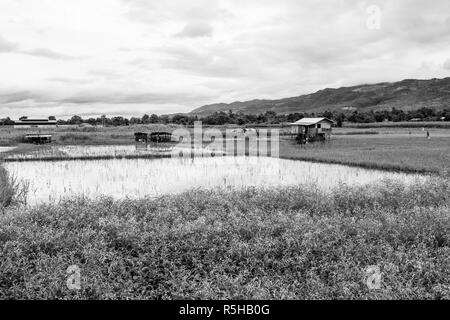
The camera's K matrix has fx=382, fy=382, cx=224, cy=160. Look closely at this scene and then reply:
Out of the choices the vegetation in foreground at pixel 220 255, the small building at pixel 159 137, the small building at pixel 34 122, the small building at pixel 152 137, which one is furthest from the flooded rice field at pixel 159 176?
the small building at pixel 34 122

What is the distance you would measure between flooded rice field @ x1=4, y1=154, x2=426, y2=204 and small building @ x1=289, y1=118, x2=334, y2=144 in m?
25.3

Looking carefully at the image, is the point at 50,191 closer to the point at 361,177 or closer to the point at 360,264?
the point at 360,264

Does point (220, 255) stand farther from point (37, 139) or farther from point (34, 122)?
point (34, 122)

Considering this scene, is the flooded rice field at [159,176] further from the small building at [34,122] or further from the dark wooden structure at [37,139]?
the small building at [34,122]

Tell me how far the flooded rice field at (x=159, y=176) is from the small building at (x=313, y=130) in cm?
2530

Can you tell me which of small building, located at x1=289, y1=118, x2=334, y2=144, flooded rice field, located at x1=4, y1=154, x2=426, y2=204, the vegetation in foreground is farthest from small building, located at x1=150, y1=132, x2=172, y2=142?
the vegetation in foreground

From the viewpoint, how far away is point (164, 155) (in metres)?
35.3

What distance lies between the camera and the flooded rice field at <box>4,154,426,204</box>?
18453 mm

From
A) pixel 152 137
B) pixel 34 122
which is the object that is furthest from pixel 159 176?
pixel 34 122

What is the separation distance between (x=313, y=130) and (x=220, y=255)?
4954 cm

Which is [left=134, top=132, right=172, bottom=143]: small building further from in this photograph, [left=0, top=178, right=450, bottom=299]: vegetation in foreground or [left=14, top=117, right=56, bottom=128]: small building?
[left=14, top=117, right=56, bottom=128]: small building

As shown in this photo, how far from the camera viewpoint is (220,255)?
27.8 feet
